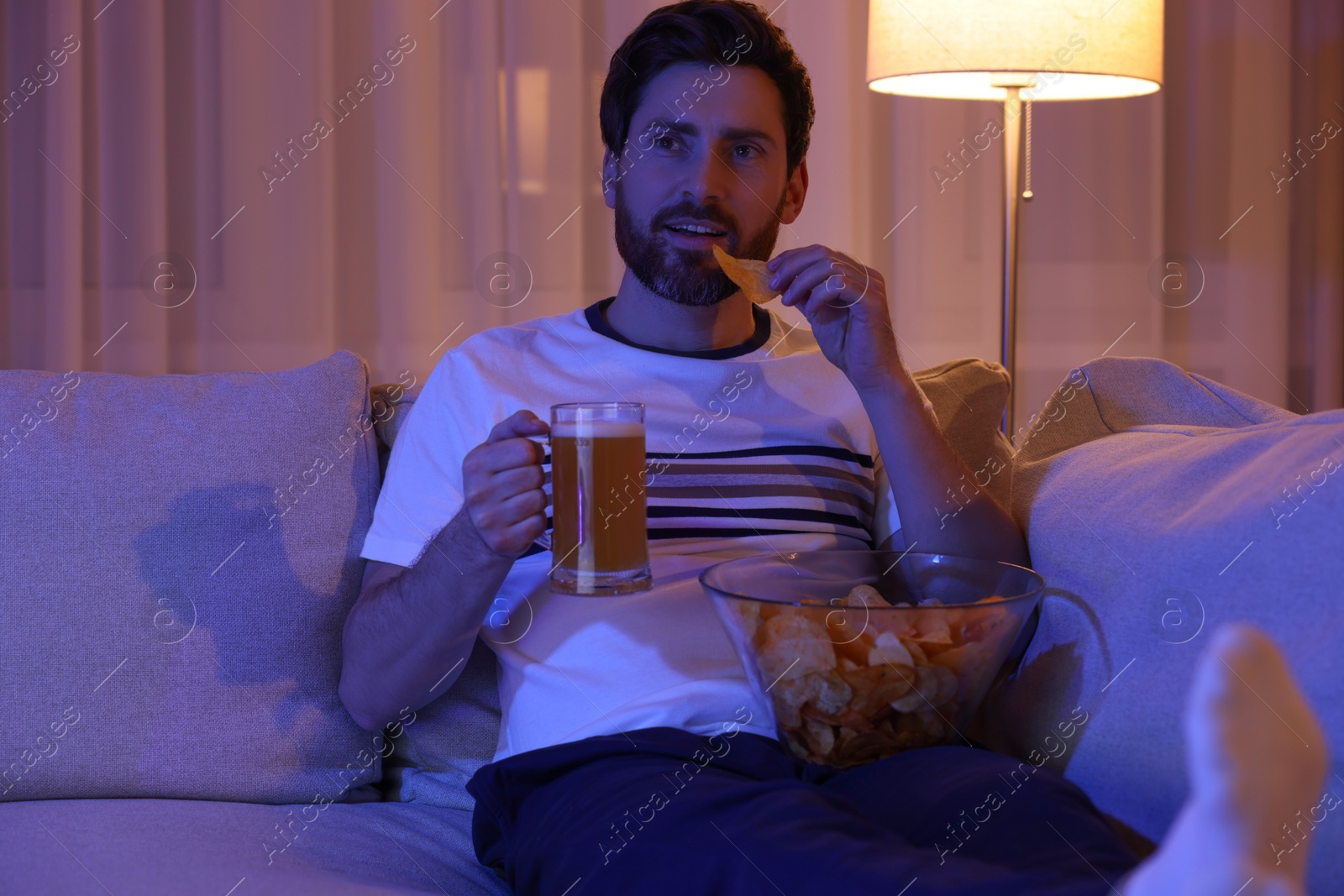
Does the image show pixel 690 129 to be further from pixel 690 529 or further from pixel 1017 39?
pixel 1017 39

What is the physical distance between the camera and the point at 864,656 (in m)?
1.04

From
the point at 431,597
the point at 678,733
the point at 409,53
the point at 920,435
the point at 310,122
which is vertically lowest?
the point at 678,733

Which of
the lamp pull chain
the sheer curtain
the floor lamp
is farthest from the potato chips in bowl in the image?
the sheer curtain

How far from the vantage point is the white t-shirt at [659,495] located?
1242 millimetres

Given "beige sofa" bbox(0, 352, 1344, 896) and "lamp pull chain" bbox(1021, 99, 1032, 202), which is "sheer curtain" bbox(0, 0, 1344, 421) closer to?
"lamp pull chain" bbox(1021, 99, 1032, 202)

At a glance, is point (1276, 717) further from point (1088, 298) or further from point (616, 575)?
point (1088, 298)

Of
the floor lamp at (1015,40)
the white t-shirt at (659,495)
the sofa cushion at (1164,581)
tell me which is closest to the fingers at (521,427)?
the white t-shirt at (659,495)

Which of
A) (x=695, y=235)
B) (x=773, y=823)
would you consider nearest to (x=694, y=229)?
(x=695, y=235)

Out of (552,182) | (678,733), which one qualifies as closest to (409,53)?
(552,182)

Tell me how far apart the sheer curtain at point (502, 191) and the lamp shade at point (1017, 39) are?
0.62 meters

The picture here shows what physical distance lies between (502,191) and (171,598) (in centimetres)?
156

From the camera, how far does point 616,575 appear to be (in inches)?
44.3

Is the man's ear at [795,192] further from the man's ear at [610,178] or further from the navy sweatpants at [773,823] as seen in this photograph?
the navy sweatpants at [773,823]

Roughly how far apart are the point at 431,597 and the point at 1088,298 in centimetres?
224
